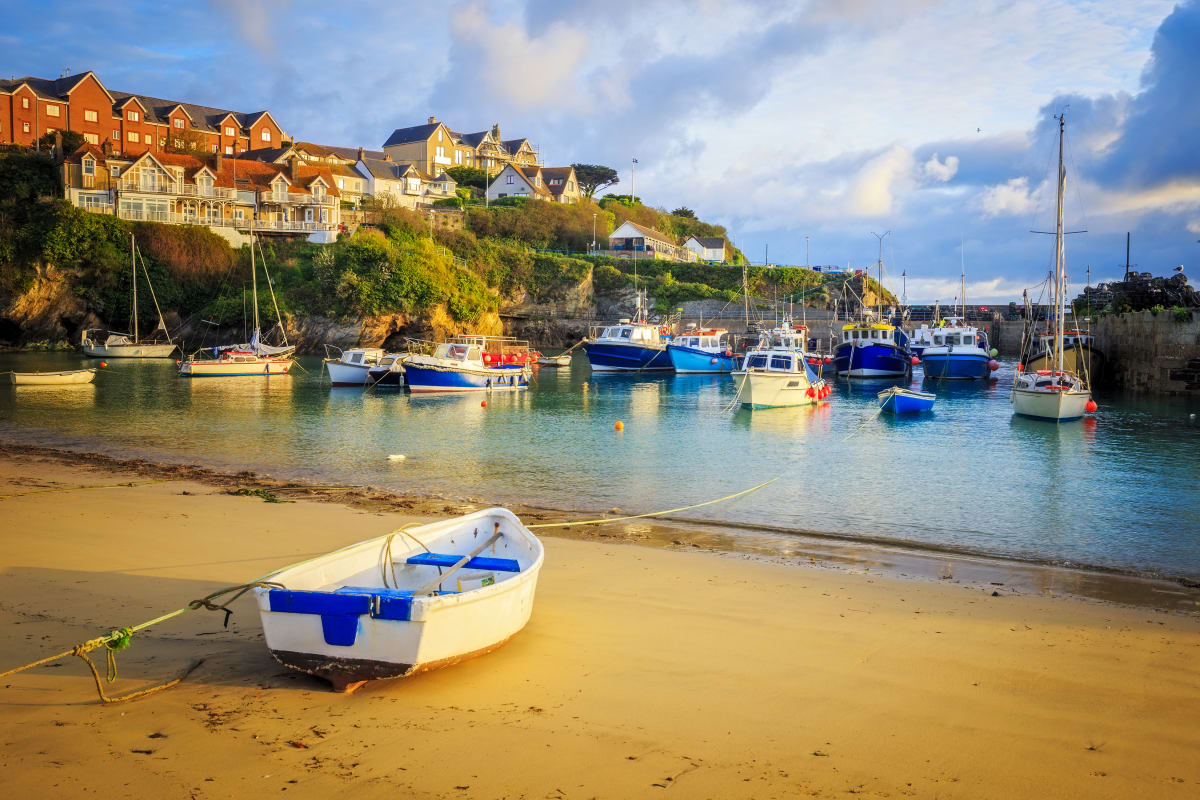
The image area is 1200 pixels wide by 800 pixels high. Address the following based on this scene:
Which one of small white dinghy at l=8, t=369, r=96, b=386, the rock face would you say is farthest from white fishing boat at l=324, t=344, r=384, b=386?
the rock face

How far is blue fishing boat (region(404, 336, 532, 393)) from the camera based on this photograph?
3700cm

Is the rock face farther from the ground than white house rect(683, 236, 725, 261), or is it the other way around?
white house rect(683, 236, 725, 261)

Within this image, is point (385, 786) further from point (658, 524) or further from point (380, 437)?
point (380, 437)

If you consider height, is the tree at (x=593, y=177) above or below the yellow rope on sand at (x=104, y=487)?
above

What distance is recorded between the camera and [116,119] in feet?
236

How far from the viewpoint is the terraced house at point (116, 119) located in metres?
67.4

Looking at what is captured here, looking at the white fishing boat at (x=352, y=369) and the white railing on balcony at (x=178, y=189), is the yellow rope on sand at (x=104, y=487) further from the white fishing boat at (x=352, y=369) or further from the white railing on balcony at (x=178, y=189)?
the white railing on balcony at (x=178, y=189)

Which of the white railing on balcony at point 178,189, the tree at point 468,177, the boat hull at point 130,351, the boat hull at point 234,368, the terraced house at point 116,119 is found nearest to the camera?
the boat hull at point 234,368

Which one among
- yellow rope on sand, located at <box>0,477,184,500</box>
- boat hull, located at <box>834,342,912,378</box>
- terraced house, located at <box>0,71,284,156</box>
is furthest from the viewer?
terraced house, located at <box>0,71,284,156</box>

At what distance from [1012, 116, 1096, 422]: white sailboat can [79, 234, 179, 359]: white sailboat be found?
2006 inches

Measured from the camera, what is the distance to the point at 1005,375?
5506cm

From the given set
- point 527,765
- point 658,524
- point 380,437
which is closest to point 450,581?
point 527,765

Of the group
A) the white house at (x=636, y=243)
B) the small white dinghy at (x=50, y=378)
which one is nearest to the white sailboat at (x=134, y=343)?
the small white dinghy at (x=50, y=378)

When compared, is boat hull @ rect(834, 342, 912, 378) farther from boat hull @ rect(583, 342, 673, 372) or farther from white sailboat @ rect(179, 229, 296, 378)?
white sailboat @ rect(179, 229, 296, 378)
